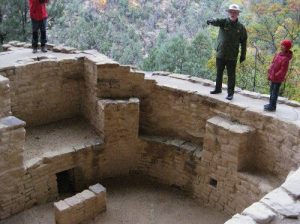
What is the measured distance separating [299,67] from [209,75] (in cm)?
383

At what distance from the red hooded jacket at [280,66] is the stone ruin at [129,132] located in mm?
686

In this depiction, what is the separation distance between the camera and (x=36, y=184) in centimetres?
755

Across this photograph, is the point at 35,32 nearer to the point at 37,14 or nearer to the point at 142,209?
the point at 37,14

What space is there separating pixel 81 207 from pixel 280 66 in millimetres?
4351

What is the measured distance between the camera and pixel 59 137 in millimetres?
8391

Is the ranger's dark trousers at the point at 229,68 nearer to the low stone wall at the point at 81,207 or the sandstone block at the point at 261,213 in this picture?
the low stone wall at the point at 81,207

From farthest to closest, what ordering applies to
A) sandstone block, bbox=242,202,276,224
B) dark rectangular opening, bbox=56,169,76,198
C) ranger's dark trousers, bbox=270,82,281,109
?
dark rectangular opening, bbox=56,169,76,198
ranger's dark trousers, bbox=270,82,281,109
sandstone block, bbox=242,202,276,224

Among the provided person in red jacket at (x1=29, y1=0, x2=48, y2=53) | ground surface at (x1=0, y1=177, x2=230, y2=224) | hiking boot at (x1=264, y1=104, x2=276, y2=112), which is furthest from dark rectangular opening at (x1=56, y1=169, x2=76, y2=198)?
hiking boot at (x1=264, y1=104, x2=276, y2=112)

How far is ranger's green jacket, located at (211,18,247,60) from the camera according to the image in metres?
7.22

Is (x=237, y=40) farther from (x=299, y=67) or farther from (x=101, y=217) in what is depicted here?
(x=299, y=67)

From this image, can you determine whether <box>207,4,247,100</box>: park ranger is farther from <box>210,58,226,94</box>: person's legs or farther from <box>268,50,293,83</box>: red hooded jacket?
<box>268,50,293,83</box>: red hooded jacket

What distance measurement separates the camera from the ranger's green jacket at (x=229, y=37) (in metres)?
7.22

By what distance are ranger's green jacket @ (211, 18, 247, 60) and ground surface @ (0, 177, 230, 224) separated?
10.2ft

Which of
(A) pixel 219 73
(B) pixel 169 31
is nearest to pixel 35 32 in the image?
(A) pixel 219 73
